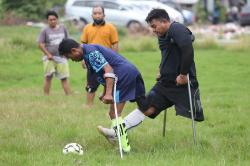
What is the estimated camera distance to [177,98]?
27.9 ft

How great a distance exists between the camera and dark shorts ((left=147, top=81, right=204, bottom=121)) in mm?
8453

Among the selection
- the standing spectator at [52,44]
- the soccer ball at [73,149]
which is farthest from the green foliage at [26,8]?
the soccer ball at [73,149]

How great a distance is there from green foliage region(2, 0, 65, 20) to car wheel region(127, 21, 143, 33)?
5.90m

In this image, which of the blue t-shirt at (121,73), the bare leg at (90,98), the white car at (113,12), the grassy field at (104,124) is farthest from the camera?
the white car at (113,12)

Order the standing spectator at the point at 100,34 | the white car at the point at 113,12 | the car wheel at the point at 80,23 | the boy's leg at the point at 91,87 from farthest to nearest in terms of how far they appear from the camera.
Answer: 1. the white car at the point at 113,12
2. the car wheel at the point at 80,23
3. the standing spectator at the point at 100,34
4. the boy's leg at the point at 91,87

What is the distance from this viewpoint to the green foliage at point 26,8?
1501 inches

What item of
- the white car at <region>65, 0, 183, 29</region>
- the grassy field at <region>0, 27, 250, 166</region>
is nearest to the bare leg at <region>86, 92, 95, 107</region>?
the grassy field at <region>0, 27, 250, 166</region>

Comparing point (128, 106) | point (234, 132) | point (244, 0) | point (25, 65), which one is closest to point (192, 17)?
point (244, 0)

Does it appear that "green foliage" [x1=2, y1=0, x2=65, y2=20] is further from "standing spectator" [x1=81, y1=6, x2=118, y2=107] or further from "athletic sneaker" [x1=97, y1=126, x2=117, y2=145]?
"athletic sneaker" [x1=97, y1=126, x2=117, y2=145]

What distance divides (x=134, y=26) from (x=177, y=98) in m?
26.4

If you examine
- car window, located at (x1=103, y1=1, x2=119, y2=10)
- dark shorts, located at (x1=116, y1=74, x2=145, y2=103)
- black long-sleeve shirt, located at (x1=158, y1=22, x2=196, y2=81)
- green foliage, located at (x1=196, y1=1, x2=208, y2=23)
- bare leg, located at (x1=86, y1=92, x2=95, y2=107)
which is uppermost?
black long-sleeve shirt, located at (x1=158, y1=22, x2=196, y2=81)

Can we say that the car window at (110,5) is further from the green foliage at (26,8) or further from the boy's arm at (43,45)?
the boy's arm at (43,45)

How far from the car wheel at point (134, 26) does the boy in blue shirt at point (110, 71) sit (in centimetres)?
2433

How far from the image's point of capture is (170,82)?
28.0ft
